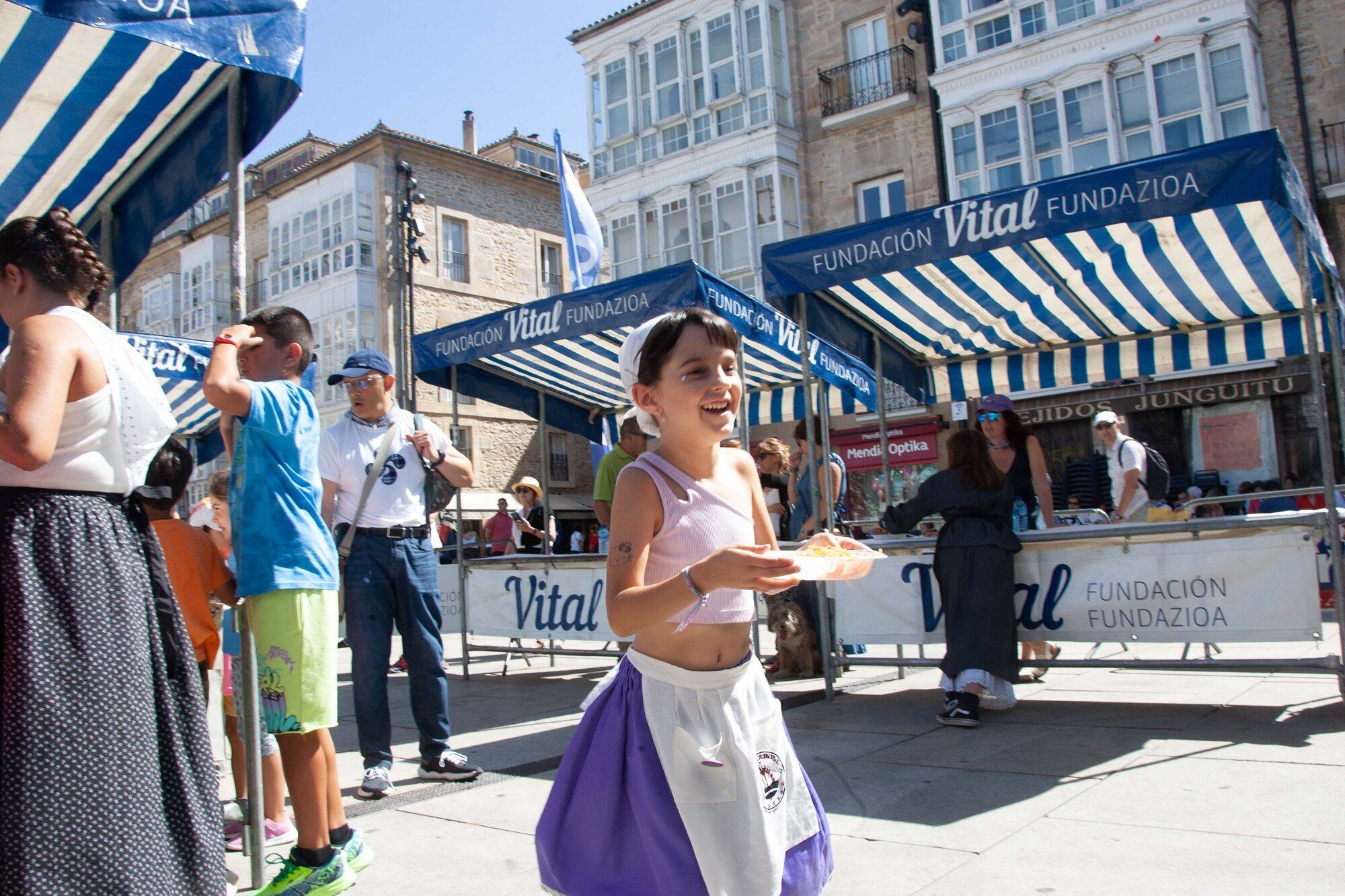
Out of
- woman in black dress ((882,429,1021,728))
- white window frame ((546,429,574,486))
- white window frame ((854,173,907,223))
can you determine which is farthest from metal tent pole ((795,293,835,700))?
white window frame ((546,429,574,486))

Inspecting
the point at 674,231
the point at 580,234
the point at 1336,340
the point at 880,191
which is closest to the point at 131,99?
the point at 1336,340

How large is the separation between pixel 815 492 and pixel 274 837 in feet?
13.2

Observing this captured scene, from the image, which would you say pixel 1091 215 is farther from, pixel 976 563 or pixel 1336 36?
pixel 1336 36

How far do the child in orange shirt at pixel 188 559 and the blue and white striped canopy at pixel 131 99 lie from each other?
1305mm

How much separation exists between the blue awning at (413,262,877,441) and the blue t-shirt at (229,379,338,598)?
3309 millimetres

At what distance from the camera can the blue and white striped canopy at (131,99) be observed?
3025 millimetres

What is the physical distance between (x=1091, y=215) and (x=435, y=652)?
4073 millimetres

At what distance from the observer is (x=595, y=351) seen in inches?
350

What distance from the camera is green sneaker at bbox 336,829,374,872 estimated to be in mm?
3301

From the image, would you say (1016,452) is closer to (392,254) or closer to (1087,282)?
(1087,282)

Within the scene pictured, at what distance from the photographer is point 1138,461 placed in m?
8.16

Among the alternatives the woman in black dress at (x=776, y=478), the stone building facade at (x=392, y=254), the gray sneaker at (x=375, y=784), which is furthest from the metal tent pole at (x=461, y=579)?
the stone building facade at (x=392, y=254)

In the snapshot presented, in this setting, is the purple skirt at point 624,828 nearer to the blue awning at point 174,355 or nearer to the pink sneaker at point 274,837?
the pink sneaker at point 274,837

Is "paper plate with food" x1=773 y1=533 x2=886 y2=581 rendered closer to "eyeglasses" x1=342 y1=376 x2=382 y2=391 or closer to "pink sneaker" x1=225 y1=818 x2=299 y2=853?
"pink sneaker" x1=225 y1=818 x2=299 y2=853
